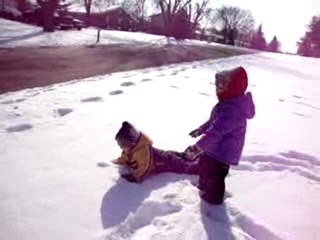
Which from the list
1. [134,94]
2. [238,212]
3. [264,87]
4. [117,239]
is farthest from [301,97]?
[117,239]

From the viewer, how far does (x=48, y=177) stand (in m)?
3.78

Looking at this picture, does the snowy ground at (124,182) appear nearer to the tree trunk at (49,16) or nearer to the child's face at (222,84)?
the child's face at (222,84)

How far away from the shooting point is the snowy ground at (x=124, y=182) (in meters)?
3.13

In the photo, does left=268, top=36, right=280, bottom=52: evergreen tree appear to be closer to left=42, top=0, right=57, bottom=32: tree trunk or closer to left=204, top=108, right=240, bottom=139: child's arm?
left=42, top=0, right=57, bottom=32: tree trunk

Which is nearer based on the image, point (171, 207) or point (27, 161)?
point (171, 207)

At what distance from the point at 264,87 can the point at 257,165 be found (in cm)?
689

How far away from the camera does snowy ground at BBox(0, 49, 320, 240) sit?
3.13 m

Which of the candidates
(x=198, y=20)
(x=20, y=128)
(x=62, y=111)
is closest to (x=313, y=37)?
(x=198, y=20)

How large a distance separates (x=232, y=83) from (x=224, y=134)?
397 mm

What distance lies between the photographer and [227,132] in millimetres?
3557

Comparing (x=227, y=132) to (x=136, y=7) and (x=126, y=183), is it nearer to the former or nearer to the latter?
(x=126, y=183)

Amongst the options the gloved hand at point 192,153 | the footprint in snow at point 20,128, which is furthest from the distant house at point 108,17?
the gloved hand at point 192,153

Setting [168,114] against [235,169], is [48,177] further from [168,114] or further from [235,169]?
[168,114]

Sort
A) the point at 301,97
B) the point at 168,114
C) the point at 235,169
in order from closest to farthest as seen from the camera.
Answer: the point at 235,169, the point at 168,114, the point at 301,97
